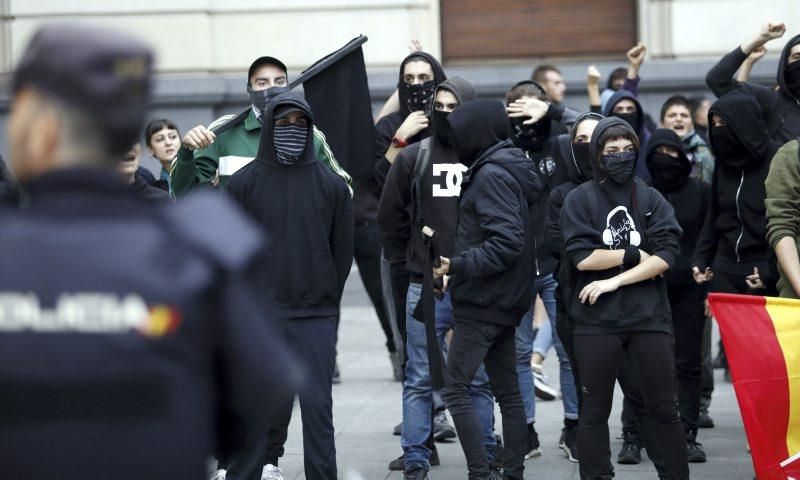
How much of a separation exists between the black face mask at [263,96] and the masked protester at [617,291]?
1770 mm

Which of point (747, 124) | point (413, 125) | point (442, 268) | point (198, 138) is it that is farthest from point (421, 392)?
point (747, 124)

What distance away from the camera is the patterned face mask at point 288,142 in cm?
615

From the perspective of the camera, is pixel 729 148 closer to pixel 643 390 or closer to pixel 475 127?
pixel 475 127

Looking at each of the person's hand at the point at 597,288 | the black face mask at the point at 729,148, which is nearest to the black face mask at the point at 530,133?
the black face mask at the point at 729,148

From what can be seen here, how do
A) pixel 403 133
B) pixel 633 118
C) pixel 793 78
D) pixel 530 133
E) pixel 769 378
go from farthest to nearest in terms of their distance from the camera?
pixel 633 118 → pixel 530 133 → pixel 403 133 → pixel 793 78 → pixel 769 378

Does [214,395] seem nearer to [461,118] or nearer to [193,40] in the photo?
[461,118]

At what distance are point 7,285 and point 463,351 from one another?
4.24m

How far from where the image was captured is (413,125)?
7492mm

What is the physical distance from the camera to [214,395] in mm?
2430

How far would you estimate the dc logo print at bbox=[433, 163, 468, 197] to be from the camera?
6863 mm

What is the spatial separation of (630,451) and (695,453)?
0.37m

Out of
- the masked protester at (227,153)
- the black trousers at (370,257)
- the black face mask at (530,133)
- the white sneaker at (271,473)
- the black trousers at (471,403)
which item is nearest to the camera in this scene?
the black trousers at (471,403)

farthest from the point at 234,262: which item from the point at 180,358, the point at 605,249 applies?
the point at 605,249

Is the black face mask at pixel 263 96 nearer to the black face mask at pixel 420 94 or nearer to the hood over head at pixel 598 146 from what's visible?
the black face mask at pixel 420 94
